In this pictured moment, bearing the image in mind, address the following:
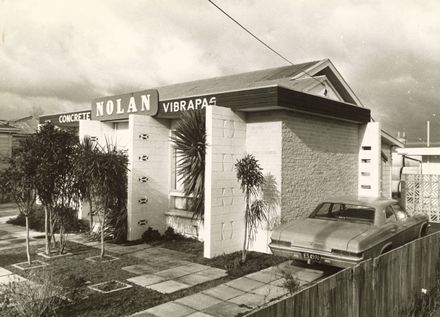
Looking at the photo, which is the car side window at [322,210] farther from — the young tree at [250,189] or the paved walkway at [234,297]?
the young tree at [250,189]

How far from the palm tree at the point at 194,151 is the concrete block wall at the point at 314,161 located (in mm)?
1914

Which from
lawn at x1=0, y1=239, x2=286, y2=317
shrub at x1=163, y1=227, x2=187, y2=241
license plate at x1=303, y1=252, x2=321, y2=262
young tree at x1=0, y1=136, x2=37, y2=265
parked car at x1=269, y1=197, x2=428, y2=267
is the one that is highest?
young tree at x1=0, y1=136, x2=37, y2=265

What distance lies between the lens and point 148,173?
34.2ft

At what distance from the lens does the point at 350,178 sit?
11.4 m

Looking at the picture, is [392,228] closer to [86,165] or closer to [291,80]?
[86,165]

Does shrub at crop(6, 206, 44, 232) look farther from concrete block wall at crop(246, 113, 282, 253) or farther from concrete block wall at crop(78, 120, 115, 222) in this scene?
concrete block wall at crop(246, 113, 282, 253)

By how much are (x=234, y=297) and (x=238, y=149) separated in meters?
4.00

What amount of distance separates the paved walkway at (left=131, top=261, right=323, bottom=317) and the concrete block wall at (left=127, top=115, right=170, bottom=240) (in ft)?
13.6

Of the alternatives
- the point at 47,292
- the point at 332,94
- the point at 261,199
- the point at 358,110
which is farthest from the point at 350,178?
the point at 47,292

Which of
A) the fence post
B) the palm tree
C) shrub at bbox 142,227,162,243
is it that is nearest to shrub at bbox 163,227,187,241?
shrub at bbox 142,227,162,243

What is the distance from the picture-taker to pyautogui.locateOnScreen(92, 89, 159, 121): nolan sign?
10.2m

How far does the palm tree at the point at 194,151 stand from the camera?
865 cm

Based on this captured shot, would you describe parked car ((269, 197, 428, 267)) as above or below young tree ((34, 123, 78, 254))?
below

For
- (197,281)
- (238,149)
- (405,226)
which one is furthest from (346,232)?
(238,149)
